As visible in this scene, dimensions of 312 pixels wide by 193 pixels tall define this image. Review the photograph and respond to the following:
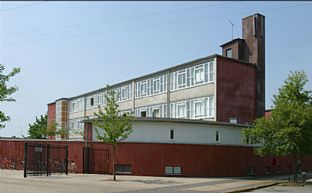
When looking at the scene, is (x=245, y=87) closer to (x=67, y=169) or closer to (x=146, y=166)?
(x=146, y=166)

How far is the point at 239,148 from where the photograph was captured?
38062mm

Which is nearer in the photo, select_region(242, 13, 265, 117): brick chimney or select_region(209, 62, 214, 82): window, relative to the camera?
select_region(209, 62, 214, 82): window

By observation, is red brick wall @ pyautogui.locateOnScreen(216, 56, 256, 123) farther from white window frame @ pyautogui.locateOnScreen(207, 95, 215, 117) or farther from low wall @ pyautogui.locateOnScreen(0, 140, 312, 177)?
low wall @ pyautogui.locateOnScreen(0, 140, 312, 177)

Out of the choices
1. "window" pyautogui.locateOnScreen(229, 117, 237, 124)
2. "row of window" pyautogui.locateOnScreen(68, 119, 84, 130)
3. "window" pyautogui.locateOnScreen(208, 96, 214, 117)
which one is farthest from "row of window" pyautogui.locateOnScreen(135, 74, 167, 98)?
"row of window" pyautogui.locateOnScreen(68, 119, 84, 130)

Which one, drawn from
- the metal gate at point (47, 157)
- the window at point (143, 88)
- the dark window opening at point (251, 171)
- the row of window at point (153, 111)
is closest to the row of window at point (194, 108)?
the row of window at point (153, 111)

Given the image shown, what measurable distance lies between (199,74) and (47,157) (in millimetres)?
19680

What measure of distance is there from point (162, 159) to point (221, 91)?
1416cm

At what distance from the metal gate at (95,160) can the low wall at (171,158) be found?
9.5 inches

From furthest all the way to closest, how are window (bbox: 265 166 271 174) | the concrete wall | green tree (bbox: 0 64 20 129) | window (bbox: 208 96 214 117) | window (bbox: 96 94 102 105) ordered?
window (bbox: 96 94 102 105), window (bbox: 208 96 214 117), window (bbox: 265 166 271 174), the concrete wall, green tree (bbox: 0 64 20 129)

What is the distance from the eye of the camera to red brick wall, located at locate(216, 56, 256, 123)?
4575 cm

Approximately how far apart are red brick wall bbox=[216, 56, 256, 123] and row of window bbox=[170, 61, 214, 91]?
1.23 meters

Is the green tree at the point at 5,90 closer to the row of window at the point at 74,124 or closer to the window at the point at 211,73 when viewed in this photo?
the window at the point at 211,73

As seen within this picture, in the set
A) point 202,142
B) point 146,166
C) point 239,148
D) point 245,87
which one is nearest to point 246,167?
point 239,148

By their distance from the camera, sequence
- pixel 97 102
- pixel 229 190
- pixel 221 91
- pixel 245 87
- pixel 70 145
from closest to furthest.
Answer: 1. pixel 229 190
2. pixel 70 145
3. pixel 221 91
4. pixel 245 87
5. pixel 97 102
